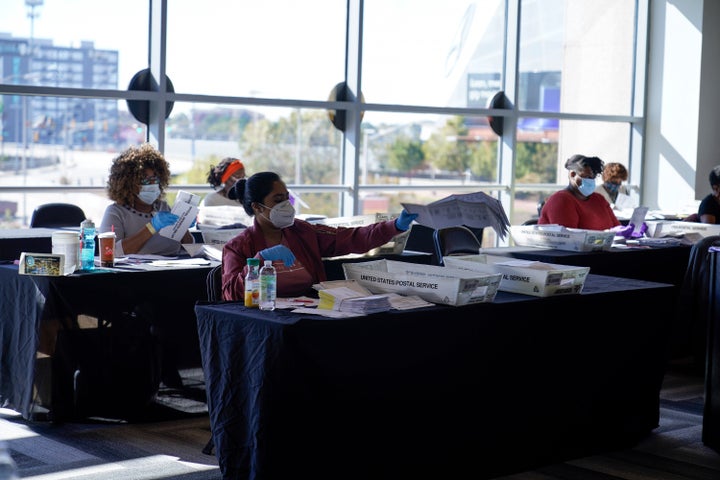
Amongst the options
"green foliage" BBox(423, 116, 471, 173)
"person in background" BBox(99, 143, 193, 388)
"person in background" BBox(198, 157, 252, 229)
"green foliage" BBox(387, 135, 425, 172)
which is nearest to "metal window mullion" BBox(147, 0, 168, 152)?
"person in background" BBox(198, 157, 252, 229)

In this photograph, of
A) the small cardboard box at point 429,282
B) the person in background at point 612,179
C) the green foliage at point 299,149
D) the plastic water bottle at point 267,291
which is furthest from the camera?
→ the green foliage at point 299,149

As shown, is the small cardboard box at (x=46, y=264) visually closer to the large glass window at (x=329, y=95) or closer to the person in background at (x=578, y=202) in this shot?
the large glass window at (x=329, y=95)

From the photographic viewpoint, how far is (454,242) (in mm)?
5145

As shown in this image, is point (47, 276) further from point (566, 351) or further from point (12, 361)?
point (566, 351)

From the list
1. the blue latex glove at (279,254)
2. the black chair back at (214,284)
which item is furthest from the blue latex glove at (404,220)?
the black chair back at (214,284)

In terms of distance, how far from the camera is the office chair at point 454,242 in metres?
5.09

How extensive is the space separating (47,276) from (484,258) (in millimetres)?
1892

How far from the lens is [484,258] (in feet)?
13.9

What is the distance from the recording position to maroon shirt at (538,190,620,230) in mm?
6293

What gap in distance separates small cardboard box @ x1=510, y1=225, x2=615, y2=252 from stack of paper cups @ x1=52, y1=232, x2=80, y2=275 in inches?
102

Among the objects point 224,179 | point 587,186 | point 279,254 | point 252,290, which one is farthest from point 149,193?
point 587,186

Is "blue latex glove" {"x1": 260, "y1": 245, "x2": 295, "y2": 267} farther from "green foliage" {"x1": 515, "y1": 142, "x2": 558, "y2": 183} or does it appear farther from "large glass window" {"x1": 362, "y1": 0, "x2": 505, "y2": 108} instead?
"green foliage" {"x1": 515, "y1": 142, "x2": 558, "y2": 183}

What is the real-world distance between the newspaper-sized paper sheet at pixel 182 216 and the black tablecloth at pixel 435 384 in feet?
5.63

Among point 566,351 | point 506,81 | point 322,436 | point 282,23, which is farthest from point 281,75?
point 322,436
